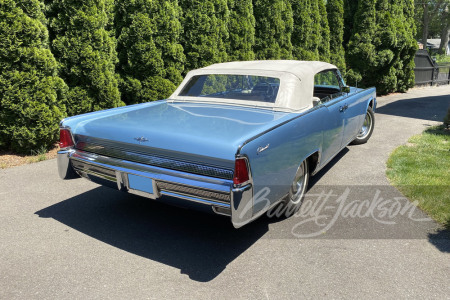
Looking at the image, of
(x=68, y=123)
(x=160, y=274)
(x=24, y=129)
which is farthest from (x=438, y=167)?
(x=24, y=129)

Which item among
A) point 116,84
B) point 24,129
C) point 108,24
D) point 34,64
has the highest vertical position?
point 108,24

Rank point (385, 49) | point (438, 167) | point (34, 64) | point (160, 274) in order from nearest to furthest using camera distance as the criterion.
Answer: point (160, 274) → point (438, 167) → point (34, 64) → point (385, 49)

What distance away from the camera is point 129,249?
10.3 feet

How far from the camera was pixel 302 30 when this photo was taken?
11281 mm

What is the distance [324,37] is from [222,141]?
35.8ft

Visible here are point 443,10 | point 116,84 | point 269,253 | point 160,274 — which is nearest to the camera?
point 160,274

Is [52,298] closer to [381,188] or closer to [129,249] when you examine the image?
[129,249]

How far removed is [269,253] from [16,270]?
2.05 m

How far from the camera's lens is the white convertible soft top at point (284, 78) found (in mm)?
3775

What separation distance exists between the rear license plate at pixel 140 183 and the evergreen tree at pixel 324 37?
34.8 feet

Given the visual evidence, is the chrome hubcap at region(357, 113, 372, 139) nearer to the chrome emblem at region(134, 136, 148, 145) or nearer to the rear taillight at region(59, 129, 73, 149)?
the chrome emblem at region(134, 136, 148, 145)

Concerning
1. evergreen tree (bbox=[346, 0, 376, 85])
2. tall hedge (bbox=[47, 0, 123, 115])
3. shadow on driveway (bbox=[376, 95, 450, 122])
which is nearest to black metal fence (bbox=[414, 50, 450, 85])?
shadow on driveway (bbox=[376, 95, 450, 122])

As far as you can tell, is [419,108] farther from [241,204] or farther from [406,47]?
[241,204]

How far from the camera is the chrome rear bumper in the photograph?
261 cm
